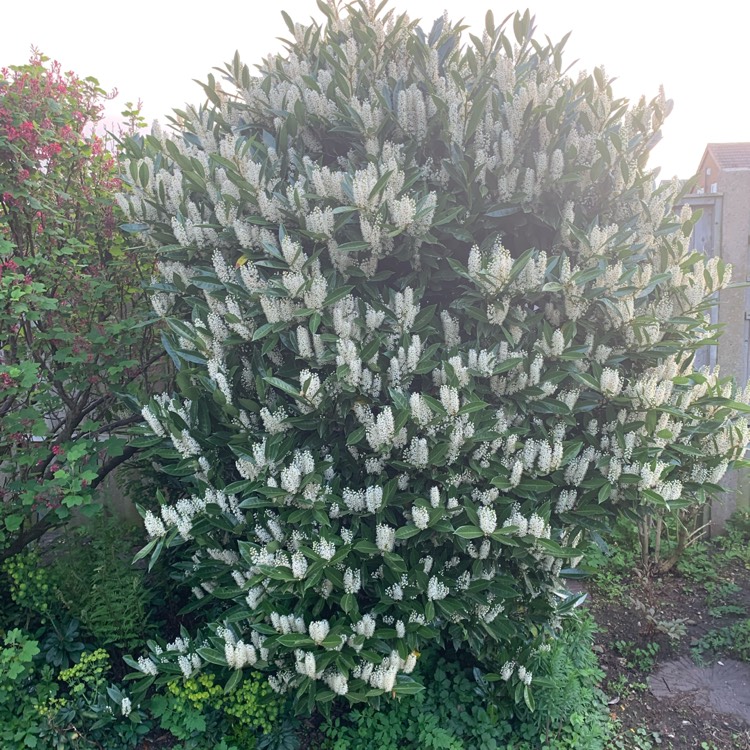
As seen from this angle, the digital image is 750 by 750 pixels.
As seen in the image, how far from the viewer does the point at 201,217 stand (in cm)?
270

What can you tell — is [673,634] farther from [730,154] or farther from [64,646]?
[730,154]

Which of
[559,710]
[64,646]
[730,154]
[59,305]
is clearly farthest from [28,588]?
[730,154]

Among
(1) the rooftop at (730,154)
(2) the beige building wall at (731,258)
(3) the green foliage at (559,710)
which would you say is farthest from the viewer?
(1) the rooftop at (730,154)

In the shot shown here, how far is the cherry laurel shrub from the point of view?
7.63 ft

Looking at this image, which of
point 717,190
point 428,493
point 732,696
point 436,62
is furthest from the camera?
point 717,190

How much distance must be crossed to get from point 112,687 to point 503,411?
2.37 meters

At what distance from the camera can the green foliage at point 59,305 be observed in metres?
3.09

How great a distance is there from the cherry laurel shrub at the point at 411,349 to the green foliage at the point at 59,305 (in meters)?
0.75

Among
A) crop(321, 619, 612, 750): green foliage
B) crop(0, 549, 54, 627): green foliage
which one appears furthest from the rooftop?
crop(0, 549, 54, 627): green foliage

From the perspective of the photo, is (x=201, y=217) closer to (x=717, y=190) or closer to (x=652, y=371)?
(x=652, y=371)

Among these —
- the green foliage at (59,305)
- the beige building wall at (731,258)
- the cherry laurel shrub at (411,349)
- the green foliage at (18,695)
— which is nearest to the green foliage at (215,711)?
the cherry laurel shrub at (411,349)

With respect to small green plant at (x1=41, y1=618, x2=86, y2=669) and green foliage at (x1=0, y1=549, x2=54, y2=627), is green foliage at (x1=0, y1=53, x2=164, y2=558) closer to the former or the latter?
green foliage at (x1=0, y1=549, x2=54, y2=627)

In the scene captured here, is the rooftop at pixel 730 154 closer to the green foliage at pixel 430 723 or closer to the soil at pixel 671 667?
the soil at pixel 671 667

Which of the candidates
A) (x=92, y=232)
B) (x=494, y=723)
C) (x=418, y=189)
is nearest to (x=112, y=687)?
(x=494, y=723)
